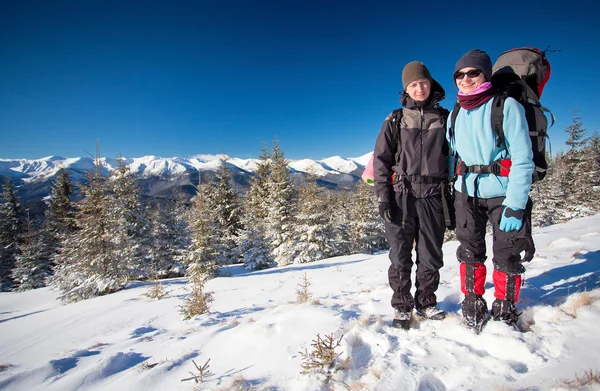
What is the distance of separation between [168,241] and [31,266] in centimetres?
1259

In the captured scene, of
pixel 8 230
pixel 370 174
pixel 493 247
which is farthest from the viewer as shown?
pixel 8 230

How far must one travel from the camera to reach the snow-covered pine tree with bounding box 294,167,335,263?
16984 mm

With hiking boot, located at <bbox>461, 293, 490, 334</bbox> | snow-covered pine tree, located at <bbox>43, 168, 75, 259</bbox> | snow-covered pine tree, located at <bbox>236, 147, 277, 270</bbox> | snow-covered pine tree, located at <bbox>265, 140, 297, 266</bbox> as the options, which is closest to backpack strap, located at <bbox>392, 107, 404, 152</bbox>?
hiking boot, located at <bbox>461, 293, 490, 334</bbox>

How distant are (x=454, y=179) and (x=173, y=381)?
325 centimetres

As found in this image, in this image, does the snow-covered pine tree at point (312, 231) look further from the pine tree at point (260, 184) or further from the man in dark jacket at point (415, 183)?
the man in dark jacket at point (415, 183)

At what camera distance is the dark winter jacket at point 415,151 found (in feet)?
8.56

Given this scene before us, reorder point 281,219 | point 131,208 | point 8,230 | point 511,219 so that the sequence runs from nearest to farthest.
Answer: point 511,219, point 131,208, point 281,219, point 8,230

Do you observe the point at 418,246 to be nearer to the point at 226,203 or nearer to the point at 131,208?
the point at 131,208

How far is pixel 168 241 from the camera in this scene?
60.5 feet

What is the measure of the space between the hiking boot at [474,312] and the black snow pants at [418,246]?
35 centimetres

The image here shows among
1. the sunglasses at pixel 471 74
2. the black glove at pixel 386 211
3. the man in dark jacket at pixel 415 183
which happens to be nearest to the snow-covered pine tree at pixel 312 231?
the man in dark jacket at pixel 415 183

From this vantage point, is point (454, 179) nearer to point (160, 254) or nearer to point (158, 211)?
point (160, 254)

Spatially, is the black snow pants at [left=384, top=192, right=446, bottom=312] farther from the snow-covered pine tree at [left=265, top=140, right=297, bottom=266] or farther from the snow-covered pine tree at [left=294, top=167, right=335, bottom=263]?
the snow-covered pine tree at [left=265, top=140, right=297, bottom=266]

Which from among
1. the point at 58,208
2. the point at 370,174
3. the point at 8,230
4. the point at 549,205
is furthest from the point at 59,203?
the point at 549,205
